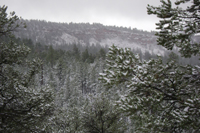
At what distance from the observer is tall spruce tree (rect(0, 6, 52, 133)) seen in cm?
615

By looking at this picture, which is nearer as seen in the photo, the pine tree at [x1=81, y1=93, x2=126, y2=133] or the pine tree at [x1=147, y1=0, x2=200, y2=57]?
the pine tree at [x1=147, y1=0, x2=200, y2=57]

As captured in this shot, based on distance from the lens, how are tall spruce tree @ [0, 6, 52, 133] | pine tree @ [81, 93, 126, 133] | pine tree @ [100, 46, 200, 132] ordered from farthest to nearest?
pine tree @ [81, 93, 126, 133]
tall spruce tree @ [0, 6, 52, 133]
pine tree @ [100, 46, 200, 132]

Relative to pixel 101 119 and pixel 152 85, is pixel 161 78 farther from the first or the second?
pixel 101 119

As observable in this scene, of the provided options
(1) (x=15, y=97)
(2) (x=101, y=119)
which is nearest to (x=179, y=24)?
(1) (x=15, y=97)

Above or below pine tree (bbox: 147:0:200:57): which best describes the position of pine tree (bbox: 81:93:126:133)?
below

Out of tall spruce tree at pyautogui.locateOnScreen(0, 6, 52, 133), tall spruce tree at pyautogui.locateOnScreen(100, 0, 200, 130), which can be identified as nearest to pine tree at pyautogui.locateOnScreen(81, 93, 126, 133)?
tall spruce tree at pyautogui.locateOnScreen(0, 6, 52, 133)

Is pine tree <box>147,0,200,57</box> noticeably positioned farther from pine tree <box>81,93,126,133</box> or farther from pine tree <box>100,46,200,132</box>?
pine tree <box>81,93,126,133</box>

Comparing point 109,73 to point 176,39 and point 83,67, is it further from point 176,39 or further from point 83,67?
point 83,67

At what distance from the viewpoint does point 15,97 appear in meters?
6.51

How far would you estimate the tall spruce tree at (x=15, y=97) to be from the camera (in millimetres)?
6152

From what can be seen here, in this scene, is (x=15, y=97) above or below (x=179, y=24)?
below

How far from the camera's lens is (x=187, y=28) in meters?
4.46

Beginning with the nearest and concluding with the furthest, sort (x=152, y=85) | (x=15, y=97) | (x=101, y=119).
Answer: (x=152, y=85), (x=15, y=97), (x=101, y=119)

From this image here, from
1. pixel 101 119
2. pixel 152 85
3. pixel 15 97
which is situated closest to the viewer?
pixel 152 85
